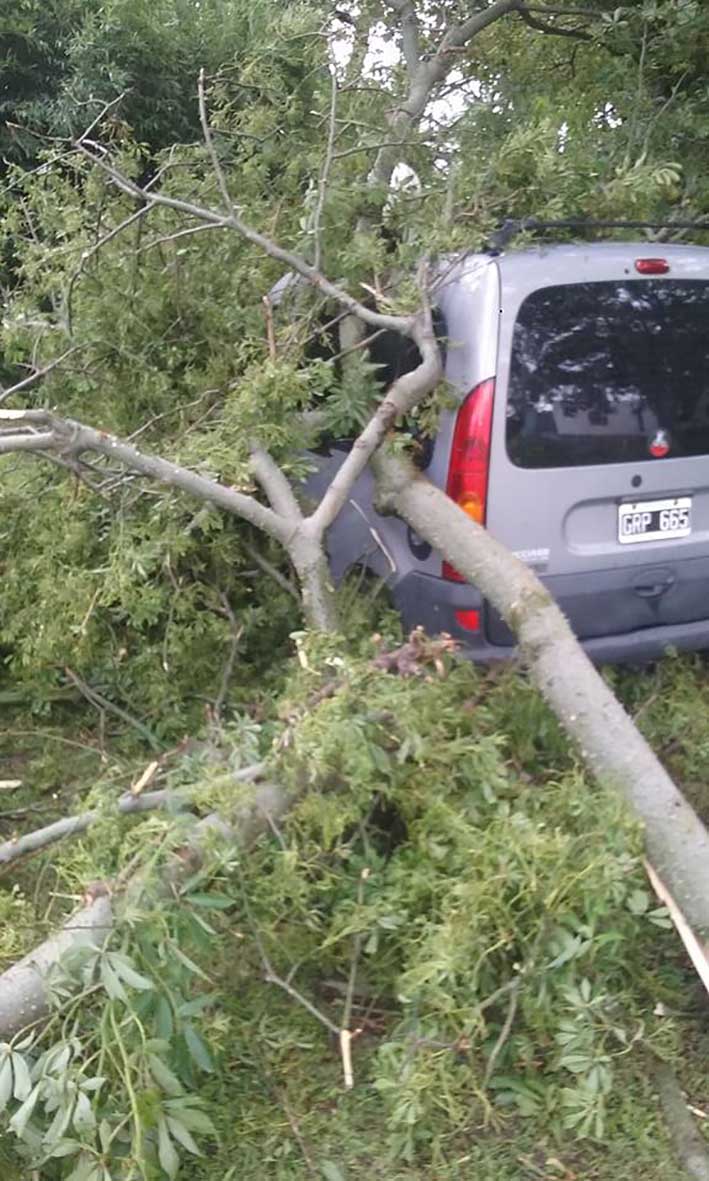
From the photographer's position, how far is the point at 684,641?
4.11 meters

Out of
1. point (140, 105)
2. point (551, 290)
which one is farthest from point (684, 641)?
point (140, 105)

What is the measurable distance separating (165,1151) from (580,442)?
8.29 feet

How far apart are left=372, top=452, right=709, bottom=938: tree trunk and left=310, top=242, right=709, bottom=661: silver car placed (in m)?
0.19

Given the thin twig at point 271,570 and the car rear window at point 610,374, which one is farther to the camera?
the thin twig at point 271,570

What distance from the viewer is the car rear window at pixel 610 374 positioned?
3660 mm

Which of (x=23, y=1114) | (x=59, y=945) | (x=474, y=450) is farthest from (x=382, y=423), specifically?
(x=23, y=1114)

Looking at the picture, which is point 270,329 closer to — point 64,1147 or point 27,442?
point 27,442

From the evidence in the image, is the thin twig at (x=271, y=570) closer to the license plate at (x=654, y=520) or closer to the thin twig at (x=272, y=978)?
the license plate at (x=654, y=520)

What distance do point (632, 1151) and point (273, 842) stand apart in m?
1.13

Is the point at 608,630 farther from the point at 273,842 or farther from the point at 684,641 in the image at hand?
the point at 273,842

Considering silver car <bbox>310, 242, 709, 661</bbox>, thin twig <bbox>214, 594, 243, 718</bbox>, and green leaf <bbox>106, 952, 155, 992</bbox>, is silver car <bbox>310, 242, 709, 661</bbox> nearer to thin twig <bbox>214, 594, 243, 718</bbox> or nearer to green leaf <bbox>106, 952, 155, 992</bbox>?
thin twig <bbox>214, 594, 243, 718</bbox>

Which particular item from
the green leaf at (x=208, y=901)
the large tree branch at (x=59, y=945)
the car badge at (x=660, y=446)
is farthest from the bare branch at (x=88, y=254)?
the green leaf at (x=208, y=901)

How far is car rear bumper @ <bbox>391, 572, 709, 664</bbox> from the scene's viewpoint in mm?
3760

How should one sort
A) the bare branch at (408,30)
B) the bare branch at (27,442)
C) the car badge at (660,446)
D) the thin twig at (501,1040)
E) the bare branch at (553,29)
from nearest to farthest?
the thin twig at (501,1040), the bare branch at (27,442), the car badge at (660,446), the bare branch at (408,30), the bare branch at (553,29)
